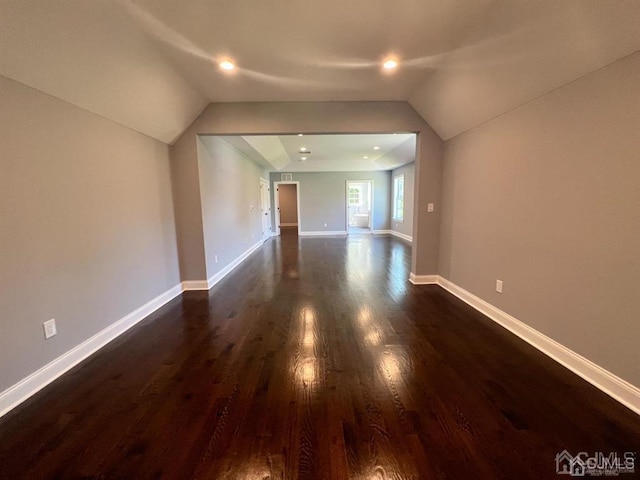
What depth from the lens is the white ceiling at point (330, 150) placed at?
565 centimetres

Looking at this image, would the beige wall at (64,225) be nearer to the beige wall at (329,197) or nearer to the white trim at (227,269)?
the white trim at (227,269)

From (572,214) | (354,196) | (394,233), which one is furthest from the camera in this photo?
(354,196)

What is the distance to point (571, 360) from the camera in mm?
2043

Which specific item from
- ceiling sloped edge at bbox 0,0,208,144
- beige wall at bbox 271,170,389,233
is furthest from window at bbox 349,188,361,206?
ceiling sloped edge at bbox 0,0,208,144

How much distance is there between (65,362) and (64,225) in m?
1.06

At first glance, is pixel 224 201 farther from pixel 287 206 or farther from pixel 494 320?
pixel 287 206

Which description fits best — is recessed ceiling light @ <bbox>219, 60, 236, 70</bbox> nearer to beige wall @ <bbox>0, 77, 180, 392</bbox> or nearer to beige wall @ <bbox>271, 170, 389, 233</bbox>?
beige wall @ <bbox>0, 77, 180, 392</bbox>

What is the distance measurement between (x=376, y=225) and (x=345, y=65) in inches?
317

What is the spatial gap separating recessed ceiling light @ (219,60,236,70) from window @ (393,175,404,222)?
23.9ft

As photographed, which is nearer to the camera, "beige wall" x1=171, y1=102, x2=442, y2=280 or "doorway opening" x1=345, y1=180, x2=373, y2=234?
"beige wall" x1=171, y1=102, x2=442, y2=280

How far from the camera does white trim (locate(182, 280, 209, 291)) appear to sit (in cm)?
405

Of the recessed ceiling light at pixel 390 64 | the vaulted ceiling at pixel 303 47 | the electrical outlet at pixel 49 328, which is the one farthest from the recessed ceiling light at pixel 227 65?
the electrical outlet at pixel 49 328

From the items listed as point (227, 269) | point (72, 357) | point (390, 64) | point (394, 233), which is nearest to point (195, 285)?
point (227, 269)

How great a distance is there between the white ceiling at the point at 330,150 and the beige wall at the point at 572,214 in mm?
2539
